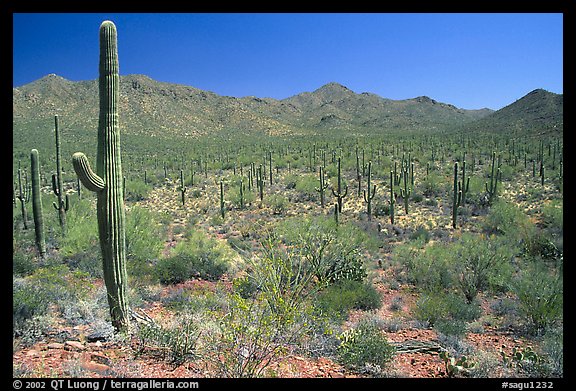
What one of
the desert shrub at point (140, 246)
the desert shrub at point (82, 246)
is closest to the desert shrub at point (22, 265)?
the desert shrub at point (82, 246)

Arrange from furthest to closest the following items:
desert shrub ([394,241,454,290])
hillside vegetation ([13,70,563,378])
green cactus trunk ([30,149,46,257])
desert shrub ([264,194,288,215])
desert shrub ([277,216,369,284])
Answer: desert shrub ([264,194,288,215]), green cactus trunk ([30,149,46,257]), desert shrub ([394,241,454,290]), desert shrub ([277,216,369,284]), hillside vegetation ([13,70,563,378])

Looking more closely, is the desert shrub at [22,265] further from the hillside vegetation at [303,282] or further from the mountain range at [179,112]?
the mountain range at [179,112]

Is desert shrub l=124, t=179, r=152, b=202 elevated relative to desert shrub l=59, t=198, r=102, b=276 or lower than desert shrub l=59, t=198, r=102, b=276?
elevated

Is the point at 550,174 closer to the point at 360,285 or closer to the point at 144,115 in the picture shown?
the point at 360,285

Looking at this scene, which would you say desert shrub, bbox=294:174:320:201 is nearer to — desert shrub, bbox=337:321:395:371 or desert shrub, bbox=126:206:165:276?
desert shrub, bbox=126:206:165:276

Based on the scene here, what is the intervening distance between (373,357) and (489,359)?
217cm

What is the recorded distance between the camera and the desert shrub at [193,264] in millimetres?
11844

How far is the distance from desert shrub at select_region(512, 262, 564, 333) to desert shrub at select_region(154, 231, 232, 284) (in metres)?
9.07

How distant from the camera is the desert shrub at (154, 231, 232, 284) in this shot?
11844 millimetres

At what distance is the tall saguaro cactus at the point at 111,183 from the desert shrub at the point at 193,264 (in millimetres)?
4715

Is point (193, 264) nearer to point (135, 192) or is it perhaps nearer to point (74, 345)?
point (74, 345)

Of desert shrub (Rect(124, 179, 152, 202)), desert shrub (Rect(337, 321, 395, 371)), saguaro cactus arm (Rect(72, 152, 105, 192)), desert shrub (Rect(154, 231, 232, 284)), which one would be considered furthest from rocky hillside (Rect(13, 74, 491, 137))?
desert shrub (Rect(337, 321, 395, 371))

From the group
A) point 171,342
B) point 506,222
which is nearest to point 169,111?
point 506,222
